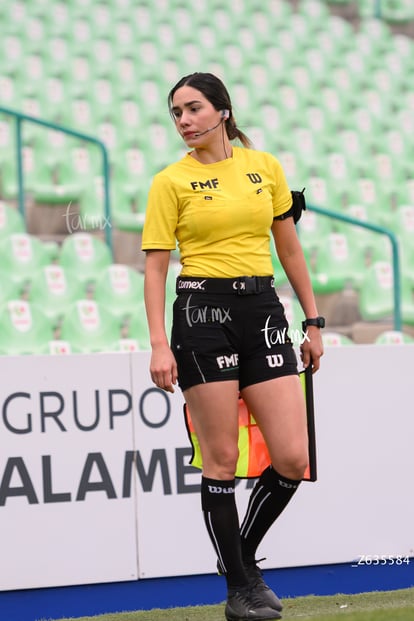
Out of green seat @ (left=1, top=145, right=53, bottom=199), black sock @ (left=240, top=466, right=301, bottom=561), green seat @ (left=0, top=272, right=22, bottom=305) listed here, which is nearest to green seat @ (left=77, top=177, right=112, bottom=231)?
green seat @ (left=1, top=145, right=53, bottom=199)

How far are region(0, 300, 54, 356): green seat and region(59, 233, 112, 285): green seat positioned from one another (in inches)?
27.9

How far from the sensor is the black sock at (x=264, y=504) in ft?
11.6

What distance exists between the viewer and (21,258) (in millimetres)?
6844

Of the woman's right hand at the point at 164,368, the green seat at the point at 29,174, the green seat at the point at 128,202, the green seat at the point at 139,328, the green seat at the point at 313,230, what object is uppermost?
the green seat at the point at 29,174

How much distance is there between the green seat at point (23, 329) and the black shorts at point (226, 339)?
8.86 ft

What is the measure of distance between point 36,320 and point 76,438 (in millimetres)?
1774

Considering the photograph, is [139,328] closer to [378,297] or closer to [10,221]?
[10,221]

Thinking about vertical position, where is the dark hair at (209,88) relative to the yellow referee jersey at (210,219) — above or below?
above

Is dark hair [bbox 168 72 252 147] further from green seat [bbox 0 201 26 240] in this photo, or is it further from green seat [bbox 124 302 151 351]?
green seat [bbox 0 201 26 240]

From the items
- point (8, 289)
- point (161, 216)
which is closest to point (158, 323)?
point (161, 216)

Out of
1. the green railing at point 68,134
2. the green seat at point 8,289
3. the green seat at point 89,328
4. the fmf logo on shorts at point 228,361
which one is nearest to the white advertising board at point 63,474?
the fmf logo on shorts at point 228,361

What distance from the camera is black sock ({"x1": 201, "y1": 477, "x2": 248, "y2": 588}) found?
346 centimetres

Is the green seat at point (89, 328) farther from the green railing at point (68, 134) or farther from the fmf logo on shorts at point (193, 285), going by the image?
the fmf logo on shorts at point (193, 285)

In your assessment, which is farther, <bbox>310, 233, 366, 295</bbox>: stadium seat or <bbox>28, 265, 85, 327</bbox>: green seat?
<bbox>310, 233, 366, 295</bbox>: stadium seat
